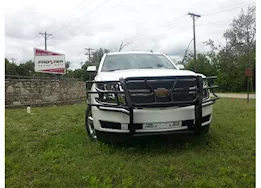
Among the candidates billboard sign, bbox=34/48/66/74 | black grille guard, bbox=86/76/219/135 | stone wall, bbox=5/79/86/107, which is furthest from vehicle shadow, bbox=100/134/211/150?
billboard sign, bbox=34/48/66/74

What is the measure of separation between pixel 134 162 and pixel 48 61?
1666 cm

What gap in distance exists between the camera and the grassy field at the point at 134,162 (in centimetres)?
235

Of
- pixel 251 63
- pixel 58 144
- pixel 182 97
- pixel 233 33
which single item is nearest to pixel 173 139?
pixel 182 97

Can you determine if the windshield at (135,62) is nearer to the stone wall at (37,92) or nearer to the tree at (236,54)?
the stone wall at (37,92)

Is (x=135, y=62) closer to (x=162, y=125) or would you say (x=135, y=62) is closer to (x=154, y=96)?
(x=154, y=96)

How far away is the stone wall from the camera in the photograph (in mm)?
11414

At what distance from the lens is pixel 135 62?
4.34m

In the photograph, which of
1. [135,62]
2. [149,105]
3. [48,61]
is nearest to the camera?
[149,105]

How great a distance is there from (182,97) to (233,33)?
32.3 metres

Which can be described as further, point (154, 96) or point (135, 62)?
point (135, 62)

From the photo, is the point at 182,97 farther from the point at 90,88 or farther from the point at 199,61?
the point at 199,61

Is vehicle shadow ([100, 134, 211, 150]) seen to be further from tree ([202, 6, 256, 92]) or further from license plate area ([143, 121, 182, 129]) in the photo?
tree ([202, 6, 256, 92])

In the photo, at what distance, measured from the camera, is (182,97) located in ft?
9.77

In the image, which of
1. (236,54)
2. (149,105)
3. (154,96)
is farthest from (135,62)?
(236,54)
